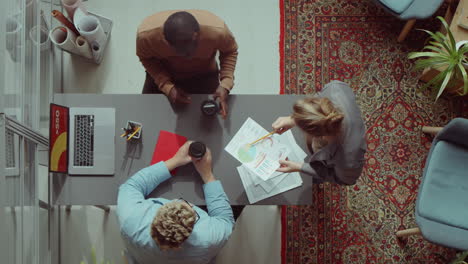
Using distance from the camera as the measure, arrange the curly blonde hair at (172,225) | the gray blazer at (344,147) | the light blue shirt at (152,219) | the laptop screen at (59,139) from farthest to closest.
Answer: the laptop screen at (59,139) < the gray blazer at (344,147) < the light blue shirt at (152,219) < the curly blonde hair at (172,225)

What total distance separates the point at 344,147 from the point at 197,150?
64 cm

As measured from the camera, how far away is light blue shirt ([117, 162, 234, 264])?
1.58m

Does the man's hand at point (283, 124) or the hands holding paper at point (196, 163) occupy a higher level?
the man's hand at point (283, 124)

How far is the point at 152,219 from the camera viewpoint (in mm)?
1600

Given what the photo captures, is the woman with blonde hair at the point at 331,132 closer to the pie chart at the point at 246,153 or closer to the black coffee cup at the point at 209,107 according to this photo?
the pie chart at the point at 246,153

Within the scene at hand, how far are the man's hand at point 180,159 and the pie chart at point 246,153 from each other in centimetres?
24

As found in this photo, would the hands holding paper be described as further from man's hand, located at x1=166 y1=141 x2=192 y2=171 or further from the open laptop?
the open laptop

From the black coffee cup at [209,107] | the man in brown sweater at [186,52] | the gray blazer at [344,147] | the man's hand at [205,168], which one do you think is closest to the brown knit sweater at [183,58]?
the man in brown sweater at [186,52]

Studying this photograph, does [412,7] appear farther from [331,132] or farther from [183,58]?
[183,58]

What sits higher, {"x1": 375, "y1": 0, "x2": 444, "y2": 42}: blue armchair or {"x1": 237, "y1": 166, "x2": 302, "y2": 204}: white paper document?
{"x1": 375, "y1": 0, "x2": 444, "y2": 42}: blue armchair

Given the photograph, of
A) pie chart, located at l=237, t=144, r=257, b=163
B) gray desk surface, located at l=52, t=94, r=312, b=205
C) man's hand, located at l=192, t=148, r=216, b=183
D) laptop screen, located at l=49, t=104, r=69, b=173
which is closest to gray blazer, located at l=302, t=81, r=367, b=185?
gray desk surface, located at l=52, t=94, r=312, b=205

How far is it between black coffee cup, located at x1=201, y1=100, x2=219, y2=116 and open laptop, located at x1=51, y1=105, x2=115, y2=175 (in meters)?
0.44

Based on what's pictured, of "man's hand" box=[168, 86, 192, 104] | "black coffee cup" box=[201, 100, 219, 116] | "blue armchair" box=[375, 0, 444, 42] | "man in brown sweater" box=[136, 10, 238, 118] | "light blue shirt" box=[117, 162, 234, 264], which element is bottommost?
"light blue shirt" box=[117, 162, 234, 264]

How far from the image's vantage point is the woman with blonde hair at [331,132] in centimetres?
162
